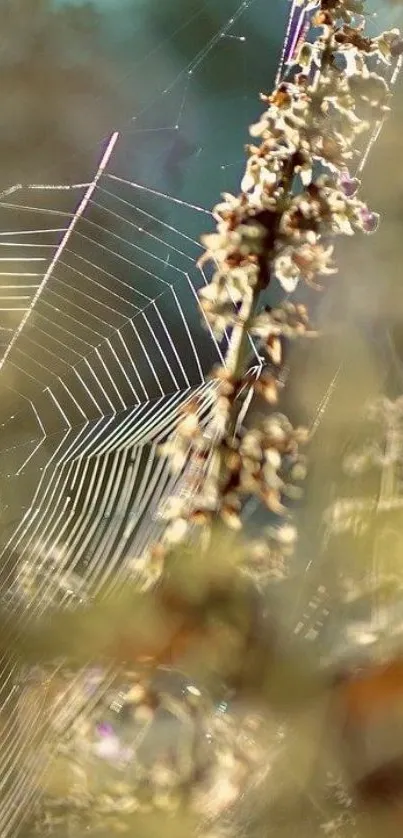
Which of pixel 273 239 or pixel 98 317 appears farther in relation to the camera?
pixel 98 317

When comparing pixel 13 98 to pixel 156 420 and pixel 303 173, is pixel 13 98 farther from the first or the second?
pixel 303 173

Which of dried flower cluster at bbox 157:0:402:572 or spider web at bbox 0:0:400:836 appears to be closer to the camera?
dried flower cluster at bbox 157:0:402:572

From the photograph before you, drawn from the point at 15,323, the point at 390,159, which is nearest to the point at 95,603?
the point at 390,159

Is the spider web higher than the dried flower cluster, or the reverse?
the dried flower cluster

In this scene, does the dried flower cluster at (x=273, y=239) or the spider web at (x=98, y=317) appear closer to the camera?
the dried flower cluster at (x=273, y=239)

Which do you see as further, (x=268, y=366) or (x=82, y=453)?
(x=82, y=453)

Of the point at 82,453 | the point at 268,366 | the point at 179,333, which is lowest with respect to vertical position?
the point at 82,453

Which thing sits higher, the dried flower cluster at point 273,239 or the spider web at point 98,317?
the dried flower cluster at point 273,239

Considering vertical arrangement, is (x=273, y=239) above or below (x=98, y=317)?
above
